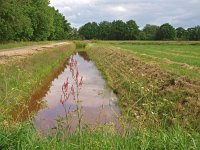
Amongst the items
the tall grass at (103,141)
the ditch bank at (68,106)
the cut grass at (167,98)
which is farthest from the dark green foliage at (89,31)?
the tall grass at (103,141)

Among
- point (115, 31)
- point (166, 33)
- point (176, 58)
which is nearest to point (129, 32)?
point (115, 31)

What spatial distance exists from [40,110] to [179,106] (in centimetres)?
699

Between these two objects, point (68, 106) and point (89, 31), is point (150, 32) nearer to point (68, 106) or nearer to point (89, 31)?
point (89, 31)

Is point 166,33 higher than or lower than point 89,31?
higher

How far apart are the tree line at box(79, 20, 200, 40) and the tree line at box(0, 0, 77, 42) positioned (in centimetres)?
1119

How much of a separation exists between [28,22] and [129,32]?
3456 inches

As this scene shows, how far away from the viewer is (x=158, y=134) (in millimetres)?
7750

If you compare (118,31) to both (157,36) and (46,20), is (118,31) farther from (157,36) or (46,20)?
(46,20)

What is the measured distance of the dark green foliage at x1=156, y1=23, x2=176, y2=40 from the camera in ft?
470

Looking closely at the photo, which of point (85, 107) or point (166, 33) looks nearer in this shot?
point (85, 107)

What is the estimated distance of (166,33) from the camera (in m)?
144

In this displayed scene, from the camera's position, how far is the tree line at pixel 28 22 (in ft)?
198

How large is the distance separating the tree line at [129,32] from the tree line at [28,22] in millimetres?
11192

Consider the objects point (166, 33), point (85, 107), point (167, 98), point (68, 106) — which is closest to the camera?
point (167, 98)
